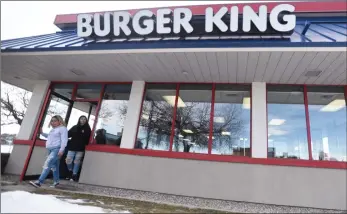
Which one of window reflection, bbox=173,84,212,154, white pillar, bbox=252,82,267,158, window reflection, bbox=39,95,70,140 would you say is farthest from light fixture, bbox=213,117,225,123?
window reflection, bbox=39,95,70,140

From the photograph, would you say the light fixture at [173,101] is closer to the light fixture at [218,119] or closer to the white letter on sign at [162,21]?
the light fixture at [218,119]

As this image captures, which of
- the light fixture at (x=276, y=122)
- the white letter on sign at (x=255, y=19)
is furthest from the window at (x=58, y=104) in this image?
the light fixture at (x=276, y=122)

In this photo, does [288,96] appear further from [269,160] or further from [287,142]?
[269,160]

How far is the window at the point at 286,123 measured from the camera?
6.68m

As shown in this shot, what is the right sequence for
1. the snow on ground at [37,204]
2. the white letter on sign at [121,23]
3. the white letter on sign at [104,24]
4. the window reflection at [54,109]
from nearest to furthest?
1. the snow on ground at [37,204]
2. the white letter on sign at [121,23]
3. the white letter on sign at [104,24]
4. the window reflection at [54,109]

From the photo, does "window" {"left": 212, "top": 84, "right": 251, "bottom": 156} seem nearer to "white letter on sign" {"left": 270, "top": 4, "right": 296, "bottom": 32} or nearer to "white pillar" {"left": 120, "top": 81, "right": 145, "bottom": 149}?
"white letter on sign" {"left": 270, "top": 4, "right": 296, "bottom": 32}

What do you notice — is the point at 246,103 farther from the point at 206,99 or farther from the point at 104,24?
the point at 104,24

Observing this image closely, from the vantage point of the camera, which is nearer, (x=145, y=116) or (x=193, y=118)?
(x=193, y=118)

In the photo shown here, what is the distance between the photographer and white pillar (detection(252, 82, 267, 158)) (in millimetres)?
6668

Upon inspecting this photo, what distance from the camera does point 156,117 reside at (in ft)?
25.5

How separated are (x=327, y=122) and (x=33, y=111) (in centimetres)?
894

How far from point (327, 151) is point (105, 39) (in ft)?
20.7

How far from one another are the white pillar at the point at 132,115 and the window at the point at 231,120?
228 centimetres

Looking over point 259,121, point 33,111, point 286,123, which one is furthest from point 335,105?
point 33,111
